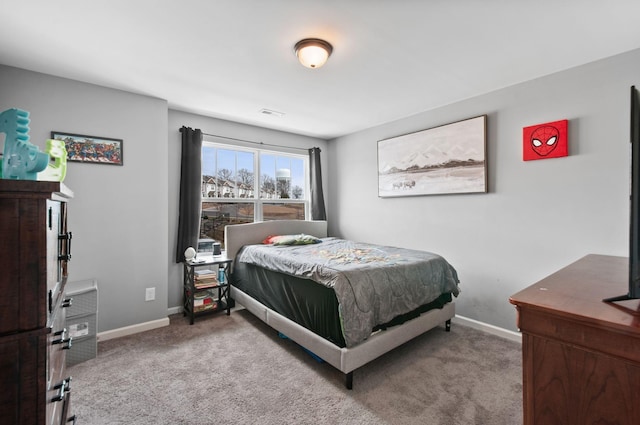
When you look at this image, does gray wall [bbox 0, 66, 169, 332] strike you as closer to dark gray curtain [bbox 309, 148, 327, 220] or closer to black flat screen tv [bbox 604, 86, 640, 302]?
dark gray curtain [bbox 309, 148, 327, 220]

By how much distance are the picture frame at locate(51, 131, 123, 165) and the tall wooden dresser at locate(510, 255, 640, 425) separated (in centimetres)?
342

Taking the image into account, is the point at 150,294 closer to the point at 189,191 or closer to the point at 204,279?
the point at 204,279

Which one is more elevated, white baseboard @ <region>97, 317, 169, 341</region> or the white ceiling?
the white ceiling

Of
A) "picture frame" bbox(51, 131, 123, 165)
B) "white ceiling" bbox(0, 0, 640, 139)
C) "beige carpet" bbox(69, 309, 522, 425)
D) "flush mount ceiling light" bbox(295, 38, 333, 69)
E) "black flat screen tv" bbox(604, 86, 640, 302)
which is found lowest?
"beige carpet" bbox(69, 309, 522, 425)

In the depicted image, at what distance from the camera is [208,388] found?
1992 millimetres

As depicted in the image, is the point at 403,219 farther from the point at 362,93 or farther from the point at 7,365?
the point at 7,365

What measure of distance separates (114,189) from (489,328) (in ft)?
13.4

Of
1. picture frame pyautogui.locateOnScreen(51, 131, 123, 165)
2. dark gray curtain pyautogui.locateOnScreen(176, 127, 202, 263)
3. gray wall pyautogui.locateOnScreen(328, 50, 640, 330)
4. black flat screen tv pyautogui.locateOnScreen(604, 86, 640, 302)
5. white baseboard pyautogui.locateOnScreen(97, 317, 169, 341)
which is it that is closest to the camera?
black flat screen tv pyautogui.locateOnScreen(604, 86, 640, 302)

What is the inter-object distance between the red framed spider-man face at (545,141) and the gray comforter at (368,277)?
1330mm

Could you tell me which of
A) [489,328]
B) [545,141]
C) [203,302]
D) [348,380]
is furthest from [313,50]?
[489,328]

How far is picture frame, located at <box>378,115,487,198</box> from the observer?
3.00 meters

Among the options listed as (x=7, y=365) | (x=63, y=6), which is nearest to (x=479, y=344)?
(x=7, y=365)

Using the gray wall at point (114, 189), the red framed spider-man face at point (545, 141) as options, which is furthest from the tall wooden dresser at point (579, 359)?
the gray wall at point (114, 189)

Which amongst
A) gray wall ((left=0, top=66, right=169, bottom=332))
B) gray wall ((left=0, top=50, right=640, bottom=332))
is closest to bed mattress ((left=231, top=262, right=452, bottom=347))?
gray wall ((left=0, top=50, right=640, bottom=332))
